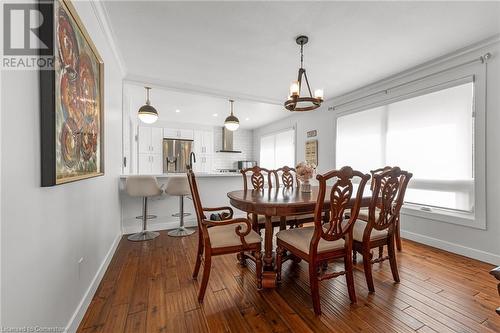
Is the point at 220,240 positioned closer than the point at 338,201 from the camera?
No

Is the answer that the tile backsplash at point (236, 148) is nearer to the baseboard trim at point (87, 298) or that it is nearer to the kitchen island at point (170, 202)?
the kitchen island at point (170, 202)

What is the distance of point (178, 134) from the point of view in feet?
21.3

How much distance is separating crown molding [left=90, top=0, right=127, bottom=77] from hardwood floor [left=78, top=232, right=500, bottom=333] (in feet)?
7.92

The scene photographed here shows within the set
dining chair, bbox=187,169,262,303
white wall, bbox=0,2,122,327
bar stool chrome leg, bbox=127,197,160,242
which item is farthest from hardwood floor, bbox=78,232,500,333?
bar stool chrome leg, bbox=127,197,160,242

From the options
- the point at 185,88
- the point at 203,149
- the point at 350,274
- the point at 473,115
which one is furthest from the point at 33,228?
the point at 203,149

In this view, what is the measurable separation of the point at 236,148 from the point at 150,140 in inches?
116

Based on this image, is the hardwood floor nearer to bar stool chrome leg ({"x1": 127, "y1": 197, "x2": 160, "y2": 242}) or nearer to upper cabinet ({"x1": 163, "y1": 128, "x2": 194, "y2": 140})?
bar stool chrome leg ({"x1": 127, "y1": 197, "x2": 160, "y2": 242})

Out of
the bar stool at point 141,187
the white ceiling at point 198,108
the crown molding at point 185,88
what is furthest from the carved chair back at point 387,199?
the white ceiling at point 198,108

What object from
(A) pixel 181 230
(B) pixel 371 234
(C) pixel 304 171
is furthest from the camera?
(A) pixel 181 230

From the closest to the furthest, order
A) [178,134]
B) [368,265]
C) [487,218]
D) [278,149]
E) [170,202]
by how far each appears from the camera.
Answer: [368,265] < [487,218] < [170,202] < [178,134] < [278,149]

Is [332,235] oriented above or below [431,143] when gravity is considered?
below

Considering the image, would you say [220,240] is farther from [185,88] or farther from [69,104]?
[185,88]

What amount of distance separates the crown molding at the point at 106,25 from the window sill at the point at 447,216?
14.4 feet

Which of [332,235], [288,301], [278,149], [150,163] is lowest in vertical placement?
[288,301]
